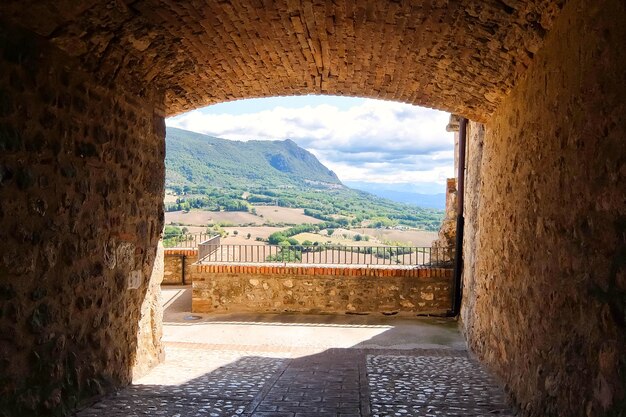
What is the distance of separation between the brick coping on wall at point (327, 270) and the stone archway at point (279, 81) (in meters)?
3.40

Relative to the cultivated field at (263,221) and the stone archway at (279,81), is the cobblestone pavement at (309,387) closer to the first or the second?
the stone archway at (279,81)

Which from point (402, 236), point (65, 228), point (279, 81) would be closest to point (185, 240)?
point (279, 81)

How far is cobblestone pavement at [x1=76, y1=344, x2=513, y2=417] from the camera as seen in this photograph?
12.6 feet

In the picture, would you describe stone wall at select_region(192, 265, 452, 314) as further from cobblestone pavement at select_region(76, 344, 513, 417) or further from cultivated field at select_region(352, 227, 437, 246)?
cultivated field at select_region(352, 227, 437, 246)

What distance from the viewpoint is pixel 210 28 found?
12.9ft

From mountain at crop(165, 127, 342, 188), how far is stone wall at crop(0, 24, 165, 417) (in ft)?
149

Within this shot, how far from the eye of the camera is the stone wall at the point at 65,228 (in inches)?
115

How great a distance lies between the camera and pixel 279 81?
546 centimetres

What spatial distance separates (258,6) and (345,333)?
17.4ft

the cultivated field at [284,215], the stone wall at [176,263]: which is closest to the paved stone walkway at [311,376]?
the stone wall at [176,263]

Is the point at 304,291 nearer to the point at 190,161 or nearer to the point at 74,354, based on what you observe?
the point at 74,354

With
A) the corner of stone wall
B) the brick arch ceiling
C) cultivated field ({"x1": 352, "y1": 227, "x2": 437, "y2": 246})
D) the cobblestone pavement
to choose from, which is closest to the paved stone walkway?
the cobblestone pavement

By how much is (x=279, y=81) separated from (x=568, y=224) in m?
3.44

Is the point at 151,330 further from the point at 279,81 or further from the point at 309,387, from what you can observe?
the point at 279,81
